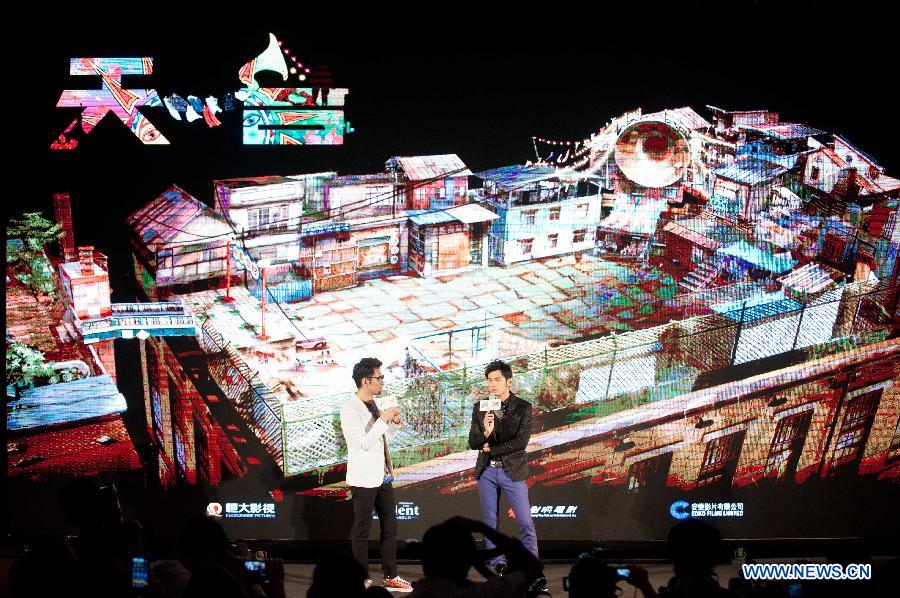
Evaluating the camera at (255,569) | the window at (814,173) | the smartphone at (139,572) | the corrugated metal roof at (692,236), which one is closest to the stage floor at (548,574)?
the camera at (255,569)

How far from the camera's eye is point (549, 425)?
218 inches

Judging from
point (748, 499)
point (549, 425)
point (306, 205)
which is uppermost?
point (306, 205)

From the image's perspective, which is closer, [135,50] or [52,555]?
[52,555]

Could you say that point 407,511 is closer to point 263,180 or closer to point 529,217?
point 529,217

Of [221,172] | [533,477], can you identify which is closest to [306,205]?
[221,172]

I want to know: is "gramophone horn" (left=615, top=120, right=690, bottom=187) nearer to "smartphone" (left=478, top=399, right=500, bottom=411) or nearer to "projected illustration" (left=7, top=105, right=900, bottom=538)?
"projected illustration" (left=7, top=105, right=900, bottom=538)

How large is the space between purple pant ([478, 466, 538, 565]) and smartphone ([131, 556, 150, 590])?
79.2 inches

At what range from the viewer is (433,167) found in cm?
568

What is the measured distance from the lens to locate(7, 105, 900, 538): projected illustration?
550 centimetres

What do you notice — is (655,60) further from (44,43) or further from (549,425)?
(44,43)

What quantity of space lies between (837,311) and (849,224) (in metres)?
0.57

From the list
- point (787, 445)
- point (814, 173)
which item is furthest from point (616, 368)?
point (814, 173)

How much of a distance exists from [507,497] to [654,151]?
241 cm

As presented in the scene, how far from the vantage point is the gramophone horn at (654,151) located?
562 centimetres
